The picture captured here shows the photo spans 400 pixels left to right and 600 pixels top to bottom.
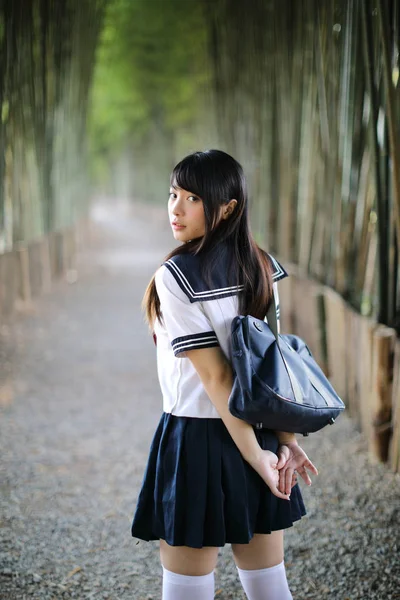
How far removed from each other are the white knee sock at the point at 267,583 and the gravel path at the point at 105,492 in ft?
1.93

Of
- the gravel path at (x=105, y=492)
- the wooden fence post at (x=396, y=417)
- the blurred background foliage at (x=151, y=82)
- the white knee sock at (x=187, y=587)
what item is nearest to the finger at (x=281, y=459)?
the white knee sock at (x=187, y=587)

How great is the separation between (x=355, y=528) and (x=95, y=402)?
1.79 m

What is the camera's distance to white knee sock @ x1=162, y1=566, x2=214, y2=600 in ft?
4.14

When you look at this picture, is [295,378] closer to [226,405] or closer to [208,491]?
[226,405]

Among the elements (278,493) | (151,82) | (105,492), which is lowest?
(105,492)

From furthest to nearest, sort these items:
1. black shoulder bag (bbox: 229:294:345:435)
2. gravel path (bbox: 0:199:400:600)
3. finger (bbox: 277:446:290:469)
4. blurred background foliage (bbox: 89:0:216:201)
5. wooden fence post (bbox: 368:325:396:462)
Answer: blurred background foliage (bbox: 89:0:216:201)
wooden fence post (bbox: 368:325:396:462)
gravel path (bbox: 0:199:400:600)
finger (bbox: 277:446:290:469)
black shoulder bag (bbox: 229:294:345:435)

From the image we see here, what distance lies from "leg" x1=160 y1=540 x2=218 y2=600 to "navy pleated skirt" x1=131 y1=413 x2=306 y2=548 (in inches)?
1.0

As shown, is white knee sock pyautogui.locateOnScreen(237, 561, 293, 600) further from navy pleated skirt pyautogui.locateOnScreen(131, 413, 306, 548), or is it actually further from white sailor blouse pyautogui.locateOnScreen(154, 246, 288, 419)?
white sailor blouse pyautogui.locateOnScreen(154, 246, 288, 419)

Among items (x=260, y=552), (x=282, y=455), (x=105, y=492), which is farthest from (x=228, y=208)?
(x=105, y=492)

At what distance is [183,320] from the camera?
1.23 metres

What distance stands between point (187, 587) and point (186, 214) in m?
0.63

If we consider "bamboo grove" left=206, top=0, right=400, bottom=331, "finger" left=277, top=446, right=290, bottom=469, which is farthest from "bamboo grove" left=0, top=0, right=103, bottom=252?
"finger" left=277, top=446, right=290, bottom=469

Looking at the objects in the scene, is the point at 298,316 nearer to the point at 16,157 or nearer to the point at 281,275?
the point at 16,157

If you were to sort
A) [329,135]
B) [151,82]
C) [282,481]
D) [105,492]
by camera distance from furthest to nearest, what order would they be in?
[151,82] < [329,135] < [105,492] < [282,481]
